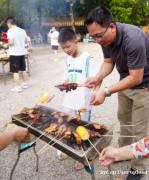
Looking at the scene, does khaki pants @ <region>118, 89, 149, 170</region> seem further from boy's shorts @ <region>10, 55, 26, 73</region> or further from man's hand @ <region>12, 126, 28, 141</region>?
boy's shorts @ <region>10, 55, 26, 73</region>

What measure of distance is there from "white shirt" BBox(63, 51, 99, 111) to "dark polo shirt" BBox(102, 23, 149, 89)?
71 cm

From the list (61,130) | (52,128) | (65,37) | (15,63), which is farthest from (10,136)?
(15,63)

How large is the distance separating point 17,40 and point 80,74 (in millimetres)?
4601

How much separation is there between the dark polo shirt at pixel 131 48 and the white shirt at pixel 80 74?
710mm

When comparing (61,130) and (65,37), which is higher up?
(65,37)

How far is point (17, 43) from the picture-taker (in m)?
6.48

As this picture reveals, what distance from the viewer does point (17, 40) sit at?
6.44m

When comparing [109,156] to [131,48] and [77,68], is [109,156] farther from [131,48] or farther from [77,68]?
[77,68]

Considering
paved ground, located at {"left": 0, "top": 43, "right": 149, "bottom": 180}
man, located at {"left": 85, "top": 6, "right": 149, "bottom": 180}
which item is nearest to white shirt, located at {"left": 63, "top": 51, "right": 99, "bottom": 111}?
man, located at {"left": 85, "top": 6, "right": 149, "bottom": 180}

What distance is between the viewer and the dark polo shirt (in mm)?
1929

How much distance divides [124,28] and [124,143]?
2.19 m

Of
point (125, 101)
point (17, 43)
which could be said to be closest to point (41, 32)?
point (17, 43)

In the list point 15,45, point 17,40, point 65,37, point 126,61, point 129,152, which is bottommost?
point 129,152

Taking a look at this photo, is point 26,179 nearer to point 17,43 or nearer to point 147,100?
point 147,100
